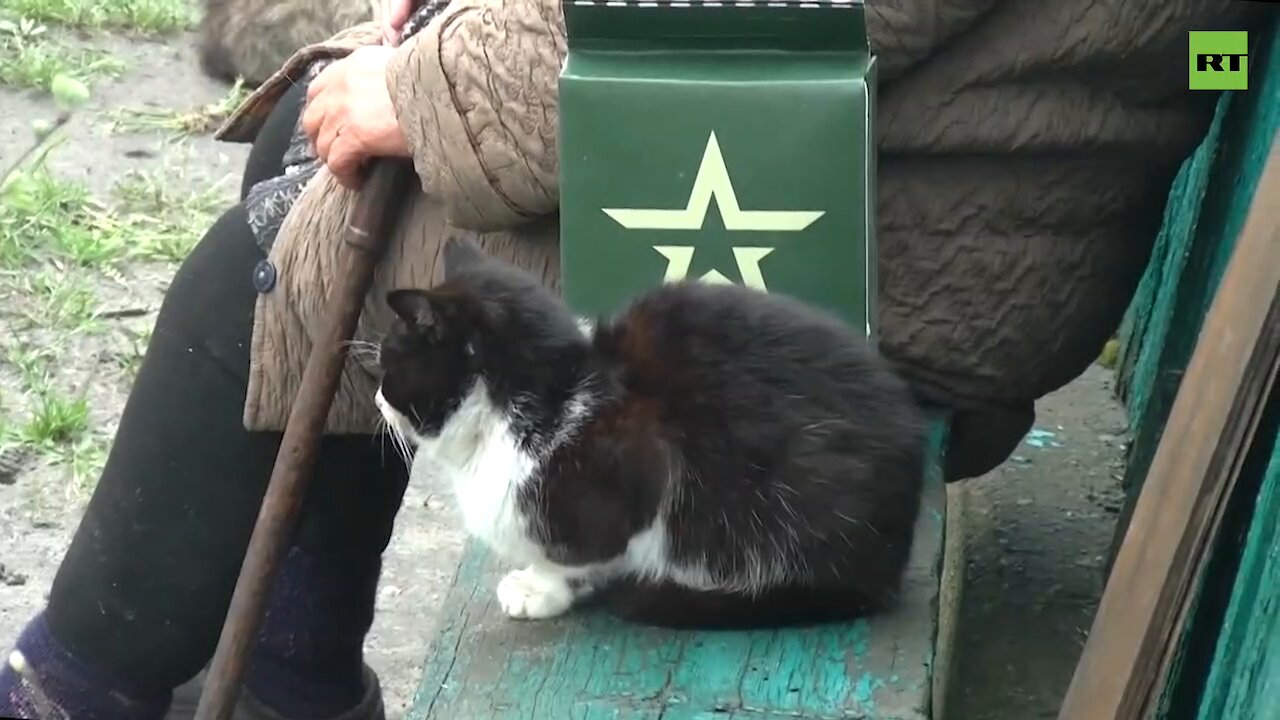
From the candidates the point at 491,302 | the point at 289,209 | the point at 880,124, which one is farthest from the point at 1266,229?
the point at 289,209

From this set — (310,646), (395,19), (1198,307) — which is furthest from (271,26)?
(1198,307)

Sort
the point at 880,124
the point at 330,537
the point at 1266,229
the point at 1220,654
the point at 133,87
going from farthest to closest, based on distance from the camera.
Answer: the point at 133,87 → the point at 330,537 → the point at 880,124 → the point at 1220,654 → the point at 1266,229

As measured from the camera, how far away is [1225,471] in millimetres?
1317

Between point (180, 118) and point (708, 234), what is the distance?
2813 mm

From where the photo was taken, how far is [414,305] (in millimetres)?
1699

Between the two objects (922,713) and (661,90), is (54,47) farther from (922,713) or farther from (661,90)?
(922,713)

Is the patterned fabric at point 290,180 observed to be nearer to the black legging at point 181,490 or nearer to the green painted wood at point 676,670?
the black legging at point 181,490

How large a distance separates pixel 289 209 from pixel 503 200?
13.5 inches

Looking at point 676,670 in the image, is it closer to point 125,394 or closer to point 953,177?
point 953,177

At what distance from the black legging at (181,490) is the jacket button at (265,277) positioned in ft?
0.26

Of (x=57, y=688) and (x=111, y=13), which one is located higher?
(x=57, y=688)

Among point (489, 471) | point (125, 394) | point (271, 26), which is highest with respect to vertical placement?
point (489, 471)

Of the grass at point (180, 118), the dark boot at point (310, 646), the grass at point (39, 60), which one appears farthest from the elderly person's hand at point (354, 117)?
the grass at point (39, 60)

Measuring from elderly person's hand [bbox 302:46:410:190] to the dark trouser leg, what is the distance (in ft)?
0.60
